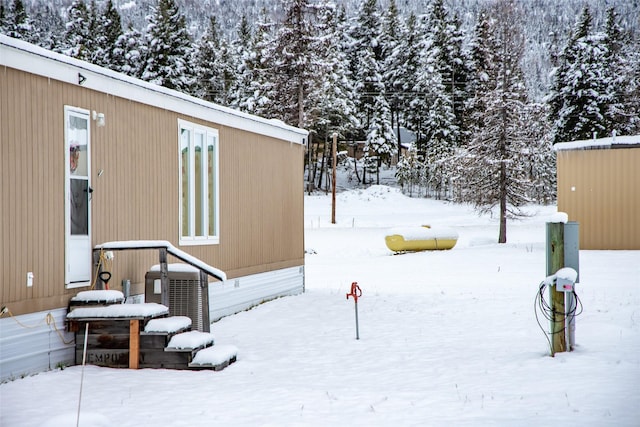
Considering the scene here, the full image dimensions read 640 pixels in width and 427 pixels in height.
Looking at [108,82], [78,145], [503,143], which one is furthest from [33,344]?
[503,143]

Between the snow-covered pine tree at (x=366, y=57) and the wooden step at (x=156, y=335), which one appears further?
the snow-covered pine tree at (x=366, y=57)

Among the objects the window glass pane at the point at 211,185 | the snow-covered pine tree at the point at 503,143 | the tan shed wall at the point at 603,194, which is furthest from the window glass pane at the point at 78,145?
the snow-covered pine tree at the point at 503,143

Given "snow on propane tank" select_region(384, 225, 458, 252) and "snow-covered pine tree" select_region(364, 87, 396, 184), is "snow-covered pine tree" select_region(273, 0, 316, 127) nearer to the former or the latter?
"snow-covered pine tree" select_region(364, 87, 396, 184)

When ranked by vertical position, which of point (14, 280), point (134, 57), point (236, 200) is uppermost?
point (134, 57)

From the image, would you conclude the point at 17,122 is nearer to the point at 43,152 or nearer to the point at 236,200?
the point at 43,152

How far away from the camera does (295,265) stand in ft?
44.0

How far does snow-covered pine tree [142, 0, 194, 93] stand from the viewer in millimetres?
38781

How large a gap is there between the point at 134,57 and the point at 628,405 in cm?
3751

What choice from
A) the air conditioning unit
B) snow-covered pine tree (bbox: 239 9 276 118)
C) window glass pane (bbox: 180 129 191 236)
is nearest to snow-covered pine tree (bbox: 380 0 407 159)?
snow-covered pine tree (bbox: 239 9 276 118)

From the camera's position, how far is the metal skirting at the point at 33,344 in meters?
6.28

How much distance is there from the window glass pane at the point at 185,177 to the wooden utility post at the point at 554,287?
16.2ft

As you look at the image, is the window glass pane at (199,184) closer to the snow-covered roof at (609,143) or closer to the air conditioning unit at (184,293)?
the air conditioning unit at (184,293)

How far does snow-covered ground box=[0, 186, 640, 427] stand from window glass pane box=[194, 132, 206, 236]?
148 centimetres

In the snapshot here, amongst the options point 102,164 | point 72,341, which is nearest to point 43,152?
point 102,164
